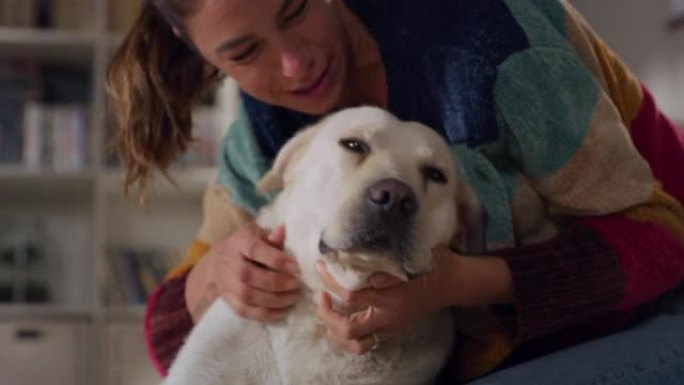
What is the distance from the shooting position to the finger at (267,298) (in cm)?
118

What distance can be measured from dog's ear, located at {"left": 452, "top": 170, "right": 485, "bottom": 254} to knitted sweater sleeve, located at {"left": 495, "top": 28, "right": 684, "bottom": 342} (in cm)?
6

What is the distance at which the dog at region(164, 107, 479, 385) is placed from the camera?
1110 millimetres

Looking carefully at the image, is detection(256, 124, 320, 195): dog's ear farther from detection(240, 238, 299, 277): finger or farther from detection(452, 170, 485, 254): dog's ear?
detection(452, 170, 485, 254): dog's ear

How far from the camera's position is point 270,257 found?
3.91ft

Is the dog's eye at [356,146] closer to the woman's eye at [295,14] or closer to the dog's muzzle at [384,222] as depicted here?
the dog's muzzle at [384,222]

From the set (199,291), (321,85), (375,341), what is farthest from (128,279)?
(375,341)

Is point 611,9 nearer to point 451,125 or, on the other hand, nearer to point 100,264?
point 100,264

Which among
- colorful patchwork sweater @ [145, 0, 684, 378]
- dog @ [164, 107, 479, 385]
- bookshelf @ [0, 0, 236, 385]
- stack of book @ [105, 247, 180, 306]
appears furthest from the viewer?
stack of book @ [105, 247, 180, 306]

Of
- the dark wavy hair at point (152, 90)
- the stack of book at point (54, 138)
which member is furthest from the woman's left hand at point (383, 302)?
the stack of book at point (54, 138)

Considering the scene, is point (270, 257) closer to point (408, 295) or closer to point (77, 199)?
point (408, 295)

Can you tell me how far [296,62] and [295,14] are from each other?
68 mm

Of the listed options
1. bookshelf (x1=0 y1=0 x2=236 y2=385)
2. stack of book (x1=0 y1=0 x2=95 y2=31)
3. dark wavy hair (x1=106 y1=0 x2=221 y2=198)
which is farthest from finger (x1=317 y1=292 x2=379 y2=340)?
stack of book (x1=0 y1=0 x2=95 y2=31)

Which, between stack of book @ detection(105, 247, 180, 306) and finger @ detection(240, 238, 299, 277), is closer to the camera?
finger @ detection(240, 238, 299, 277)

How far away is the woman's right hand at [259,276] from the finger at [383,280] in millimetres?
143
